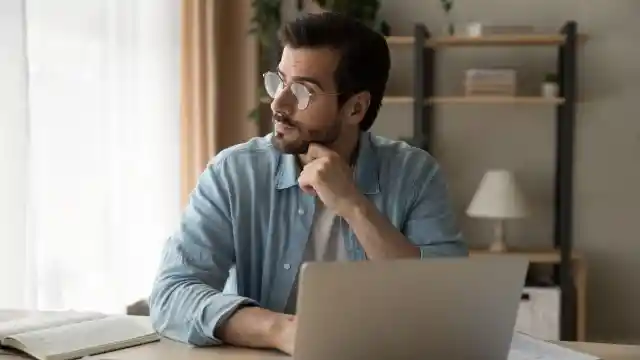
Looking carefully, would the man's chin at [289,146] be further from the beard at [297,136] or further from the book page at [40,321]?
the book page at [40,321]

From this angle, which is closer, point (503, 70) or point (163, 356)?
point (163, 356)

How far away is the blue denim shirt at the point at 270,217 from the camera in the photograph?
5.36 ft

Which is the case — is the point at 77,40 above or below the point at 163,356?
above

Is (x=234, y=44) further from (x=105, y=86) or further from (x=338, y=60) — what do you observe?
(x=338, y=60)

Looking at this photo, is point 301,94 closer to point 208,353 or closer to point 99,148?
point 208,353

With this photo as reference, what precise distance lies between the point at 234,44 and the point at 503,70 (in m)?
1.22

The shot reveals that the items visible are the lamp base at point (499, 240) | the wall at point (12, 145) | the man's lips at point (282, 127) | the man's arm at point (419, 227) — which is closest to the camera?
the man's arm at point (419, 227)

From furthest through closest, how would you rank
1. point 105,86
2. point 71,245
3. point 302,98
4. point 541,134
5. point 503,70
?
1. point 541,134
2. point 503,70
3. point 105,86
4. point 71,245
5. point 302,98

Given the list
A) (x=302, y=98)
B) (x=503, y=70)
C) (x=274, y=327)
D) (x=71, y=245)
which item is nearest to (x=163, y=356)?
(x=274, y=327)

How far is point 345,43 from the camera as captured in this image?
5.69ft

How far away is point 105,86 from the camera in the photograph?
9.24ft

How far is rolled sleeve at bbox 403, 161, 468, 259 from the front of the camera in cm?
167

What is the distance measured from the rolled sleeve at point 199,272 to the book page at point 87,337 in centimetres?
4

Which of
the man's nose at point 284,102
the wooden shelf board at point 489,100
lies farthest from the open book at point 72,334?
the wooden shelf board at point 489,100
